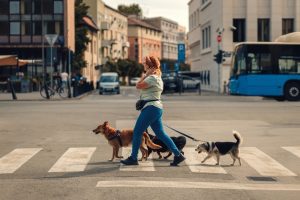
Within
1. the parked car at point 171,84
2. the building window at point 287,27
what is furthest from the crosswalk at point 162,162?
the building window at point 287,27

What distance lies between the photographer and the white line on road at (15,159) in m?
9.80

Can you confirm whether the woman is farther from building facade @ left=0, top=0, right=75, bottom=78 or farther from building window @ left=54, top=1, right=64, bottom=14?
building window @ left=54, top=1, right=64, bottom=14

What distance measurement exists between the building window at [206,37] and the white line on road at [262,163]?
5107 centimetres

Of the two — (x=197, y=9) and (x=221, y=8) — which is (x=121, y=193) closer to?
(x=221, y=8)

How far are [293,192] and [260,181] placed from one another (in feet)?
2.98

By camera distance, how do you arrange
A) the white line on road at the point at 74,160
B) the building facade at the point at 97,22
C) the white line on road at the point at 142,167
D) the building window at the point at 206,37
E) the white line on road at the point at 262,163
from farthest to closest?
the building facade at the point at 97,22
the building window at the point at 206,37
the white line on road at the point at 74,160
the white line on road at the point at 142,167
the white line on road at the point at 262,163

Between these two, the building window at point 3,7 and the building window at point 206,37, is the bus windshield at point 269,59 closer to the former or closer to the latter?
the building window at point 206,37

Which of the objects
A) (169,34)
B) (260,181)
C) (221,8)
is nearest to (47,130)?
(260,181)

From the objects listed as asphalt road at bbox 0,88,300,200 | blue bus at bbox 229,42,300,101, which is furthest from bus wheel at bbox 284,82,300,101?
asphalt road at bbox 0,88,300,200

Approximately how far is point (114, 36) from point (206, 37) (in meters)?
52.0

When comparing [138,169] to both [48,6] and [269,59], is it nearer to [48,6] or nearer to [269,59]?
[269,59]

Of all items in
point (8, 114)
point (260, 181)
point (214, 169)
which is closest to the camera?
point (260, 181)

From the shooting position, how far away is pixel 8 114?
75.0 feet

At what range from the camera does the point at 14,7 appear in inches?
2913
